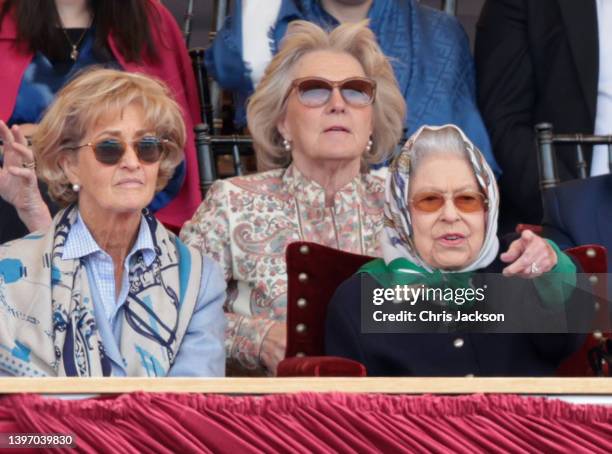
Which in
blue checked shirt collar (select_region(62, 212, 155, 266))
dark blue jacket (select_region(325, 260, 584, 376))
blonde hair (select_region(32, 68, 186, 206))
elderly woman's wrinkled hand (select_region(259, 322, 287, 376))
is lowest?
elderly woman's wrinkled hand (select_region(259, 322, 287, 376))

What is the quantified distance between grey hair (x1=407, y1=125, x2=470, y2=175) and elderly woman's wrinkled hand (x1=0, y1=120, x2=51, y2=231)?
0.70 meters

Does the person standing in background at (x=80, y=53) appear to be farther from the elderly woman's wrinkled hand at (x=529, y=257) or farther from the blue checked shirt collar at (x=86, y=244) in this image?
the elderly woman's wrinkled hand at (x=529, y=257)

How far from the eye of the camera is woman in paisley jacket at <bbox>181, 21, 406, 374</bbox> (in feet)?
8.37

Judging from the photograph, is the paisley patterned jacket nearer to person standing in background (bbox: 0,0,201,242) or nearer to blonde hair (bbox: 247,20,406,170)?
blonde hair (bbox: 247,20,406,170)

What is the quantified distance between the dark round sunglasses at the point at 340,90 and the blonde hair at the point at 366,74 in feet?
0.19

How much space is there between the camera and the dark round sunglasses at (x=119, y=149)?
7.30ft

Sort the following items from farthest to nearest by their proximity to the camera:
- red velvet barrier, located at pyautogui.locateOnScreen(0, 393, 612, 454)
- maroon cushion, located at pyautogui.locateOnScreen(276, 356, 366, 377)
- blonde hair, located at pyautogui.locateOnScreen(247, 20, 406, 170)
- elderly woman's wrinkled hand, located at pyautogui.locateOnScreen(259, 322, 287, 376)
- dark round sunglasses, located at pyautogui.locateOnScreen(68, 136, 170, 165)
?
blonde hair, located at pyautogui.locateOnScreen(247, 20, 406, 170)
elderly woman's wrinkled hand, located at pyautogui.locateOnScreen(259, 322, 287, 376)
dark round sunglasses, located at pyautogui.locateOnScreen(68, 136, 170, 165)
maroon cushion, located at pyautogui.locateOnScreen(276, 356, 366, 377)
red velvet barrier, located at pyautogui.locateOnScreen(0, 393, 612, 454)

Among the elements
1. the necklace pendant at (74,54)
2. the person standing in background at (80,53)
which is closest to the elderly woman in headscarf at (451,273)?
the person standing in background at (80,53)

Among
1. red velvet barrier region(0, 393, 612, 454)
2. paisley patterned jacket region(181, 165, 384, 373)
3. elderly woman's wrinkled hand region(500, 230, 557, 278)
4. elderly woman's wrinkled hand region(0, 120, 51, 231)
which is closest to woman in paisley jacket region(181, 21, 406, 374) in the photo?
paisley patterned jacket region(181, 165, 384, 373)

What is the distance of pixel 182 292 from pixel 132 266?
0.30 ft

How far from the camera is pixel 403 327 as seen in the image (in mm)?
2014

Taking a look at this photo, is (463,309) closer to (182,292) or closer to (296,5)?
(182,292)

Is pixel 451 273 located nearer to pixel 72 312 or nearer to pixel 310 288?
pixel 310 288

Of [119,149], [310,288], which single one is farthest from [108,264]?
[310,288]
